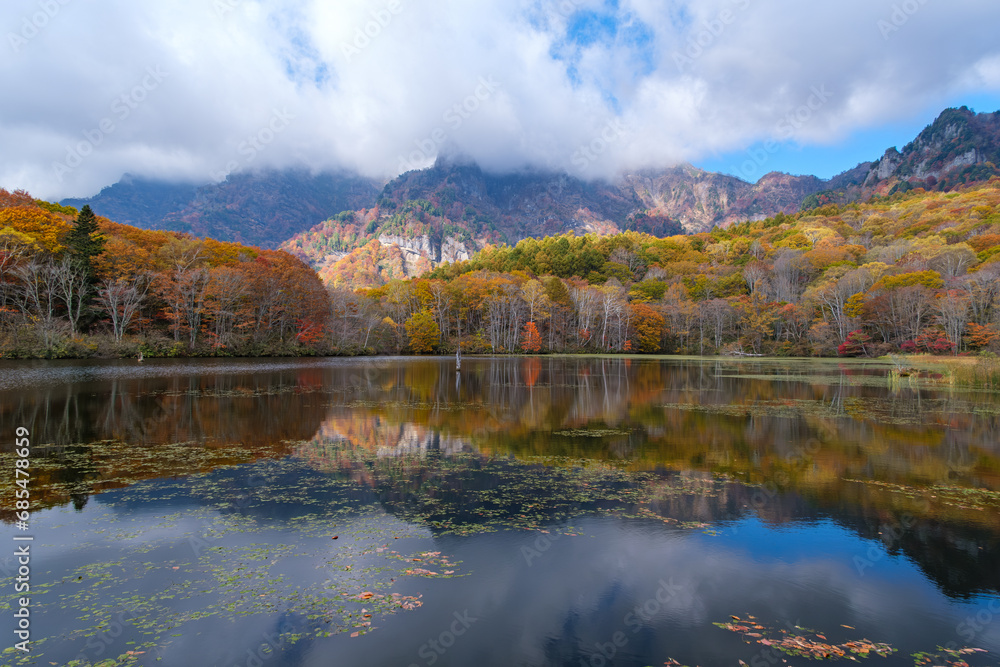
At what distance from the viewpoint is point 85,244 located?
43.6m

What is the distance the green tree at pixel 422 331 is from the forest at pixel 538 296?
0.28m

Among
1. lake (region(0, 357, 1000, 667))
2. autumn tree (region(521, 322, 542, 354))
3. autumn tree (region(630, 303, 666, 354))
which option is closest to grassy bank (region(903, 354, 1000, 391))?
lake (region(0, 357, 1000, 667))

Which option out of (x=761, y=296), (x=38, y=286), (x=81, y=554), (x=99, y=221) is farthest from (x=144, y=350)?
(x=761, y=296)

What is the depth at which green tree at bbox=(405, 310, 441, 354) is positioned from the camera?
7388 cm

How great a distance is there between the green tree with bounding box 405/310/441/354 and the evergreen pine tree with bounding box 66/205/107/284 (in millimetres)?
38875

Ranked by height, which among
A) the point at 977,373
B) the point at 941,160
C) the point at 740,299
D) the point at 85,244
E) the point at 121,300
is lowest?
the point at 977,373

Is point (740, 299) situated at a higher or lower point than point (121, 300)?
higher

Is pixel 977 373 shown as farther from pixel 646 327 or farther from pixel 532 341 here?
pixel 532 341

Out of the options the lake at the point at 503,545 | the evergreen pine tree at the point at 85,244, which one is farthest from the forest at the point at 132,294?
the lake at the point at 503,545

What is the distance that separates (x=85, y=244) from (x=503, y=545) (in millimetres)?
54797

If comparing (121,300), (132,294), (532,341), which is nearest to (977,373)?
(532,341)

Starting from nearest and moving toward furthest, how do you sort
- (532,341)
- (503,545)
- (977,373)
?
(503,545), (977,373), (532,341)

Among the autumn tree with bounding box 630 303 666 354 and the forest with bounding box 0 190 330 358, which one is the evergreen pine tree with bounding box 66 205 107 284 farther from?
the autumn tree with bounding box 630 303 666 354

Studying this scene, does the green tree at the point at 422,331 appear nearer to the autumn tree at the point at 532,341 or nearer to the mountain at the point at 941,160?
the autumn tree at the point at 532,341
